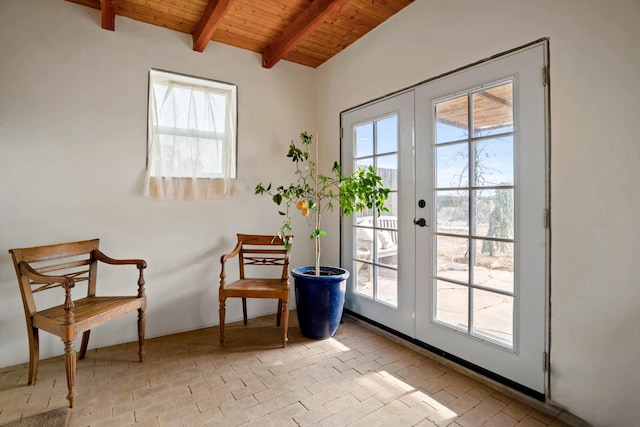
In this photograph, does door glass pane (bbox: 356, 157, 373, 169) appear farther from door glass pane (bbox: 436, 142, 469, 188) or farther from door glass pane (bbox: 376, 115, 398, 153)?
door glass pane (bbox: 436, 142, 469, 188)

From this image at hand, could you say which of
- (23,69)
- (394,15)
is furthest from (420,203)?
(23,69)

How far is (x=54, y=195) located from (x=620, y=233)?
3.50m

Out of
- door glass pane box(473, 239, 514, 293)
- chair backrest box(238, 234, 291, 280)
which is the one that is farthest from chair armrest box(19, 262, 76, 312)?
door glass pane box(473, 239, 514, 293)

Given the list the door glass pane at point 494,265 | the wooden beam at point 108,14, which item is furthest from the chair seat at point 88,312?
the door glass pane at point 494,265

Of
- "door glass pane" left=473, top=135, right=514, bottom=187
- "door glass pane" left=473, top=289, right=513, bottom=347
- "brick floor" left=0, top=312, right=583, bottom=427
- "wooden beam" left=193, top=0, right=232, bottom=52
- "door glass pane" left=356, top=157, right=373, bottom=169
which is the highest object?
"wooden beam" left=193, top=0, right=232, bottom=52

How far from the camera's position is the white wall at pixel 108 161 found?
7.30 feet

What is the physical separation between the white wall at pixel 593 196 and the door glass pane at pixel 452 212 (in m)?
0.51

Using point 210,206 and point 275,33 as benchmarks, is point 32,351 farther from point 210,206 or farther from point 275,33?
point 275,33

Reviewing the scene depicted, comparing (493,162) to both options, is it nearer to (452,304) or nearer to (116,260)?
(452,304)

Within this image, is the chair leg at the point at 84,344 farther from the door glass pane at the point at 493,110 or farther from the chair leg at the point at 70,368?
the door glass pane at the point at 493,110

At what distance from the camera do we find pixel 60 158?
2.36 metres

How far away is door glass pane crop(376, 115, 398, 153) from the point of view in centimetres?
262

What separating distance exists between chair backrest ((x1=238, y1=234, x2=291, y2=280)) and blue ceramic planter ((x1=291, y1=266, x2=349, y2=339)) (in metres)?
0.38

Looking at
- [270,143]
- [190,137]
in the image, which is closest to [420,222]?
[270,143]
